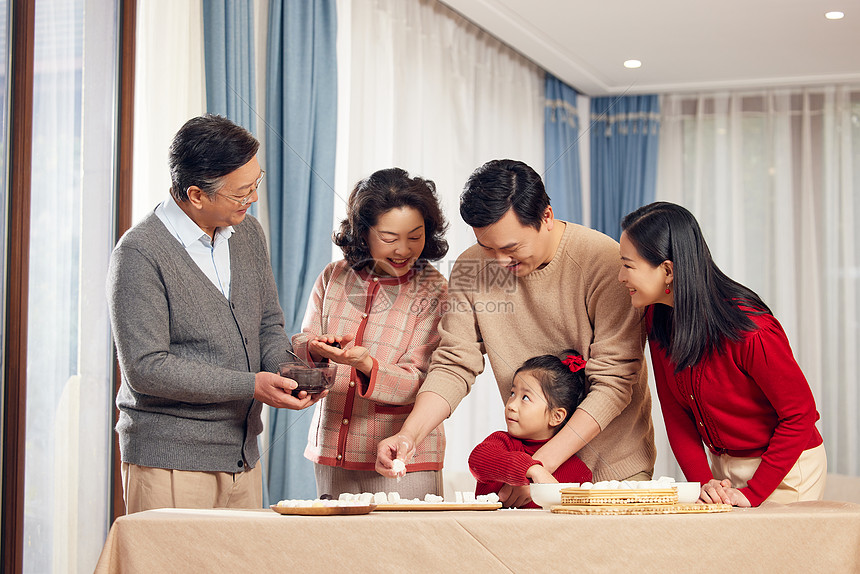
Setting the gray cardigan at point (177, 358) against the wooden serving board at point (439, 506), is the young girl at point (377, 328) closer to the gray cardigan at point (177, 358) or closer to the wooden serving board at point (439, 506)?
the gray cardigan at point (177, 358)

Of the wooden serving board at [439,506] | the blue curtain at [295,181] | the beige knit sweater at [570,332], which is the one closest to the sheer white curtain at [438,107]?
the blue curtain at [295,181]

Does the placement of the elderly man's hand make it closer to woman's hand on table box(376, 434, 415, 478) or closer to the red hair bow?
woman's hand on table box(376, 434, 415, 478)

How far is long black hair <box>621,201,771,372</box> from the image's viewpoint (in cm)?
168

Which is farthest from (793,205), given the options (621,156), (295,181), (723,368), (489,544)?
(489,544)

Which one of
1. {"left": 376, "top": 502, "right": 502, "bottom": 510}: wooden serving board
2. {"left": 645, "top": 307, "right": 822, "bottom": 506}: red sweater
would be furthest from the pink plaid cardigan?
{"left": 645, "top": 307, "right": 822, "bottom": 506}: red sweater

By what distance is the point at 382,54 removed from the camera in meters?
3.66

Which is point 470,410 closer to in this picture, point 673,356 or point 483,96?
point 483,96

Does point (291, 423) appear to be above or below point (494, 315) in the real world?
below

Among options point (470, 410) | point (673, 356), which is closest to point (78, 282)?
point (673, 356)

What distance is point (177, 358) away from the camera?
1701 millimetres

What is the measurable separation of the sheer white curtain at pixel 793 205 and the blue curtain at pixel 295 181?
3.00 m

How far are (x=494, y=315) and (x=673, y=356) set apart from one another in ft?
1.56

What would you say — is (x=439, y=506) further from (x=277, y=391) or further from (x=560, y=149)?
(x=560, y=149)

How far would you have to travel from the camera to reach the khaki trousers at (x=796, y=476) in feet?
5.68
